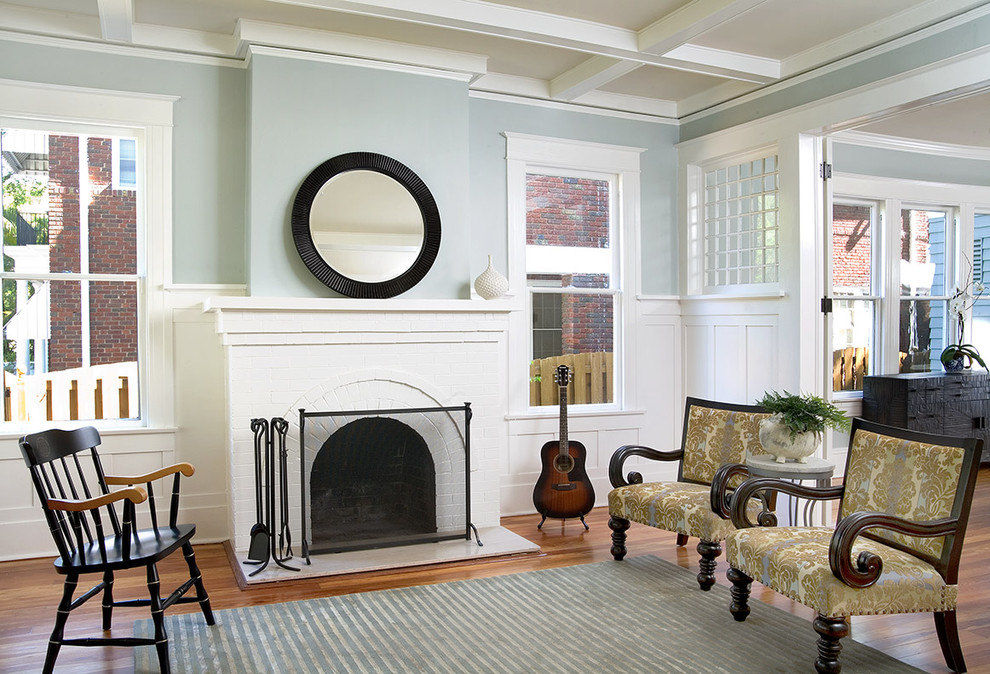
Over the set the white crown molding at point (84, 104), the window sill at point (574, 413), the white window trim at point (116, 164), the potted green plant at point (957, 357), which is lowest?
the window sill at point (574, 413)

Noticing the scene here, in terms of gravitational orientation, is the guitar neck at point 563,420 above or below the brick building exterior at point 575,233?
below

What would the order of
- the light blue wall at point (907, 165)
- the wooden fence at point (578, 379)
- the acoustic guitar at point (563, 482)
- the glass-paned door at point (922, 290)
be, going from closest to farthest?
1. the acoustic guitar at point (563, 482)
2. the wooden fence at point (578, 379)
3. the light blue wall at point (907, 165)
4. the glass-paned door at point (922, 290)

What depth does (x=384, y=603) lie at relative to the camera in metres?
3.61

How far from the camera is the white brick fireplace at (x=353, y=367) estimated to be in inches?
169

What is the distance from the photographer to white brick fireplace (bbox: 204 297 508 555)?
169 inches

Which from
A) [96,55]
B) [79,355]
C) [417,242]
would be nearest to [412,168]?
[417,242]

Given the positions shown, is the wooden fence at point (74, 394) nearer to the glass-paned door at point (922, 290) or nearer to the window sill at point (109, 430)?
the window sill at point (109, 430)

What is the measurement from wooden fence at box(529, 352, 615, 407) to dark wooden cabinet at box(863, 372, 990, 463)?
255cm

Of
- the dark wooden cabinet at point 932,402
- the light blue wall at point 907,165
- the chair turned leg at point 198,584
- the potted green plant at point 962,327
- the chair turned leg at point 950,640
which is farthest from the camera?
the potted green plant at point 962,327

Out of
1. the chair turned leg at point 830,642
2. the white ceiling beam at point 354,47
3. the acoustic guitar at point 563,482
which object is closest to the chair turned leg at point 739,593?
the chair turned leg at point 830,642

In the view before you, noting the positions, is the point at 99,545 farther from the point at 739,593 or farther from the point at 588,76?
the point at 588,76

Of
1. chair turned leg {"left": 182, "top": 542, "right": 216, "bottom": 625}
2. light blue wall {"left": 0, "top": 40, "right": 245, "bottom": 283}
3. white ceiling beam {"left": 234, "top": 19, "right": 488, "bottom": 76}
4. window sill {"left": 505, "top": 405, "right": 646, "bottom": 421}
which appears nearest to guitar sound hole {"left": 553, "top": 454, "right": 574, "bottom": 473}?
window sill {"left": 505, "top": 405, "right": 646, "bottom": 421}

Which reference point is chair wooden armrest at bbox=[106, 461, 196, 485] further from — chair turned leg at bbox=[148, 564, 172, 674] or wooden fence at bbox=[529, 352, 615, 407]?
wooden fence at bbox=[529, 352, 615, 407]

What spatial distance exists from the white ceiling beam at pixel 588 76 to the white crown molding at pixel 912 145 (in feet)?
8.29
